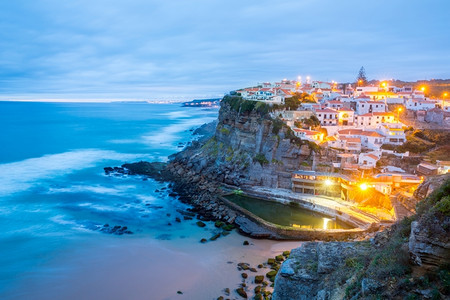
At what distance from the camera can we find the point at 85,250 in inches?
827

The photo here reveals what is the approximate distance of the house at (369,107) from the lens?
4490cm

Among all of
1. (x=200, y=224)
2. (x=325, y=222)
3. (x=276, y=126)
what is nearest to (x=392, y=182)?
(x=325, y=222)

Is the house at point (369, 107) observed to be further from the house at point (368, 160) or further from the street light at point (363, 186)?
the street light at point (363, 186)

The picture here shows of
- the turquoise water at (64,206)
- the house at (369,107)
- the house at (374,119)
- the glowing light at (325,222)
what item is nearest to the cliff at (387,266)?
the glowing light at (325,222)

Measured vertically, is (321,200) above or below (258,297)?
above

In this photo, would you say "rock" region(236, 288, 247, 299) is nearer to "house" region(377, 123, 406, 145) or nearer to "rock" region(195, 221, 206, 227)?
"rock" region(195, 221, 206, 227)

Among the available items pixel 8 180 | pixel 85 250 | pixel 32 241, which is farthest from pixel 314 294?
pixel 8 180

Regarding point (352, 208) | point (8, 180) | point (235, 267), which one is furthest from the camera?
point (8, 180)

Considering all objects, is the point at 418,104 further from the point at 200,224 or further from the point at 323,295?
the point at 323,295

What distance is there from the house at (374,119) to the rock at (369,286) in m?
37.1

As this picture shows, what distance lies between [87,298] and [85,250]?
5398 millimetres

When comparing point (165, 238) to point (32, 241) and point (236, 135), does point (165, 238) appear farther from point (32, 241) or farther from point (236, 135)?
point (236, 135)

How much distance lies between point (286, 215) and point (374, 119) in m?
23.1

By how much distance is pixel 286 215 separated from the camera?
88.8 feet
